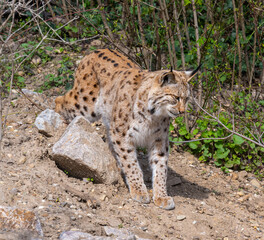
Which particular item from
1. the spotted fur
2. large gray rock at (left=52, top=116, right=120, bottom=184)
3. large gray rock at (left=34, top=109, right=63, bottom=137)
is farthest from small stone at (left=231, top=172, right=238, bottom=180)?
large gray rock at (left=34, top=109, right=63, bottom=137)

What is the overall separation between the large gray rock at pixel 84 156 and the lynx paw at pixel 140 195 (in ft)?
0.99

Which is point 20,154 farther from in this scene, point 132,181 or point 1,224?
point 1,224

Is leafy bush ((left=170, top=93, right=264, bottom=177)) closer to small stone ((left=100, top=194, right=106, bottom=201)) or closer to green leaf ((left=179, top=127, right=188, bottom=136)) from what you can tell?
green leaf ((left=179, top=127, right=188, bottom=136))

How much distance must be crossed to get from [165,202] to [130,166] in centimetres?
61

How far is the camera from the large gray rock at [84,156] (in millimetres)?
5090

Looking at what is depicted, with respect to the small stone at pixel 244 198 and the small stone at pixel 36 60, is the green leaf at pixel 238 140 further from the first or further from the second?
the small stone at pixel 36 60

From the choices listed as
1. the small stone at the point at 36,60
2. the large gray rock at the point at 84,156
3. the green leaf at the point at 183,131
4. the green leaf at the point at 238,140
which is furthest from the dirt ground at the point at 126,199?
the small stone at the point at 36,60

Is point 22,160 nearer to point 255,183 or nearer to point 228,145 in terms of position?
point 228,145

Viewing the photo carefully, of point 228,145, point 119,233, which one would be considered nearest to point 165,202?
point 119,233

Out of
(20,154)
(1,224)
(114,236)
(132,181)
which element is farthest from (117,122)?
(1,224)

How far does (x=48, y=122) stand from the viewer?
596 cm

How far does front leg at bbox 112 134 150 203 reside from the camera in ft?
17.4

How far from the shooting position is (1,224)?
3.64m

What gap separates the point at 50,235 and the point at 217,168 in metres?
3.43
